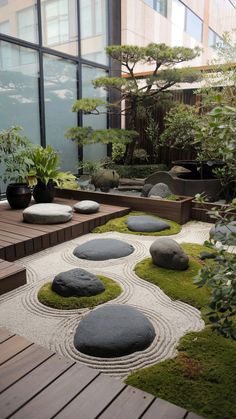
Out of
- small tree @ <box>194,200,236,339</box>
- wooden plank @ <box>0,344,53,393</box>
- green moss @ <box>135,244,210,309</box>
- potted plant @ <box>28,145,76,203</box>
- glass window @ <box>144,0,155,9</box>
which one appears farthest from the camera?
glass window @ <box>144,0,155,9</box>

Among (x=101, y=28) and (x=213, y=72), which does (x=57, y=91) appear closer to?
(x=101, y=28)

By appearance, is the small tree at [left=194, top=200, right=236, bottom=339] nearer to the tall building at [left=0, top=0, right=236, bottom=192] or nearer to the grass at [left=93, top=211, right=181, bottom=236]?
the grass at [left=93, top=211, right=181, bottom=236]

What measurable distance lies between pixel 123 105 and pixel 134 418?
7.86m

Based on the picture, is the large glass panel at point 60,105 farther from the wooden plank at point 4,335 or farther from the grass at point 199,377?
the grass at point 199,377

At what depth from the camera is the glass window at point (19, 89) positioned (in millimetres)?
5402

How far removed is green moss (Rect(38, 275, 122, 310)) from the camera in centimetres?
234

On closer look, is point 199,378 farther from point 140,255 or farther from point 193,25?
point 193,25

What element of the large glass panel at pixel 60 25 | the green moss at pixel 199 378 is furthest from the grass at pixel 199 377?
the large glass panel at pixel 60 25

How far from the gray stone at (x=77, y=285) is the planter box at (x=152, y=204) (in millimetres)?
2200

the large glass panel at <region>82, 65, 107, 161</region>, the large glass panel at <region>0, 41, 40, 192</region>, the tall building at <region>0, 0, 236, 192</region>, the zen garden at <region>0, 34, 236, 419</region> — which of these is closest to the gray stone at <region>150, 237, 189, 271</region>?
the zen garden at <region>0, 34, 236, 419</region>

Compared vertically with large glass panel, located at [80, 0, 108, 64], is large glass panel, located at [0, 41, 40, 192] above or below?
below

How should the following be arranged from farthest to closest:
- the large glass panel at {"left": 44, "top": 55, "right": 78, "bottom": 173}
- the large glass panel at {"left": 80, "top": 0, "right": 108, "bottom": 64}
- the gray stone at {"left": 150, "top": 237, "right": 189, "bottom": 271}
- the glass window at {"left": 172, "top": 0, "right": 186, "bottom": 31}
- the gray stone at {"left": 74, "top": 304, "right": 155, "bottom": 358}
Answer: the glass window at {"left": 172, "top": 0, "right": 186, "bottom": 31}
the large glass panel at {"left": 80, "top": 0, "right": 108, "bottom": 64}
the large glass panel at {"left": 44, "top": 55, "right": 78, "bottom": 173}
the gray stone at {"left": 150, "top": 237, "right": 189, "bottom": 271}
the gray stone at {"left": 74, "top": 304, "right": 155, "bottom": 358}

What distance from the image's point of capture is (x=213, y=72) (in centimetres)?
592

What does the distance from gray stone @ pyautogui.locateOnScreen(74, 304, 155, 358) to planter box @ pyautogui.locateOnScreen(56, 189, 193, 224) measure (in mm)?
2545
